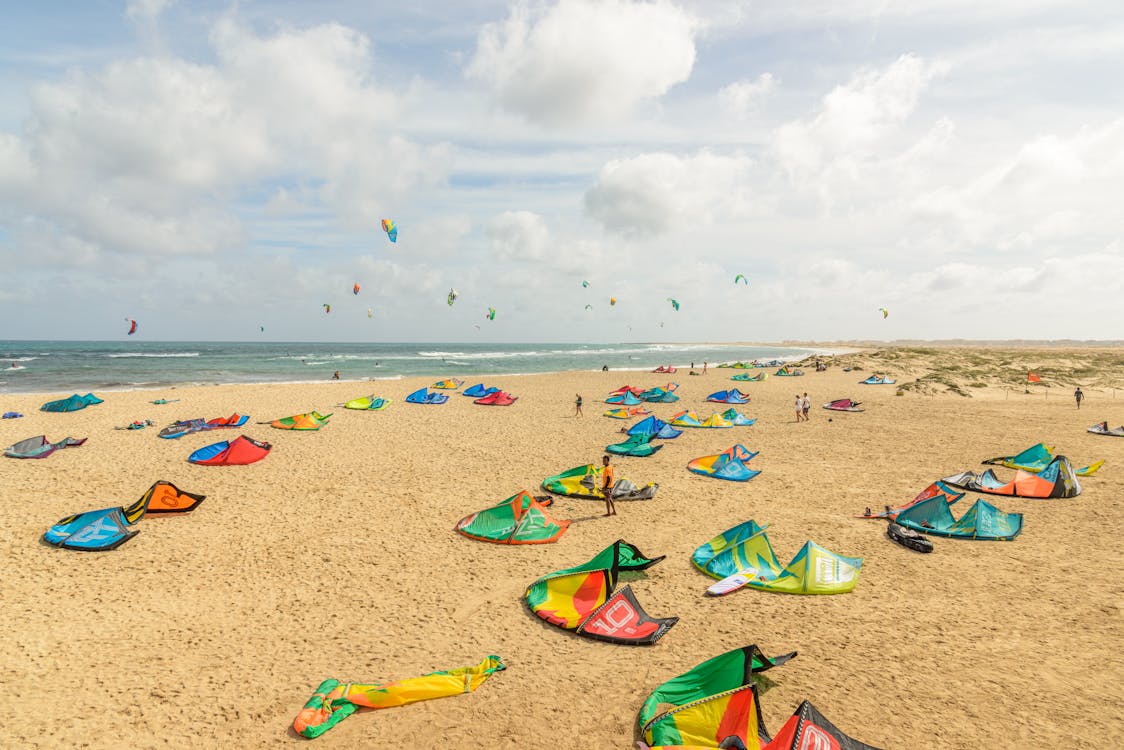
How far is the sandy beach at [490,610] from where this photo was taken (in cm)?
512

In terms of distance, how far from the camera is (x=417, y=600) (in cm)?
745

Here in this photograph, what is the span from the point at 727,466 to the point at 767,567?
5648 mm

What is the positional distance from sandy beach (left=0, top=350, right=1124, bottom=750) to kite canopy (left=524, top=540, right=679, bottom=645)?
194 millimetres

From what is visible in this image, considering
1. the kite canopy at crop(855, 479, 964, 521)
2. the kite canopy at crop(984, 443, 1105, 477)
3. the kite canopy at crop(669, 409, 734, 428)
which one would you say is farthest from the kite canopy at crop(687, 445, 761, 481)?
the kite canopy at crop(984, 443, 1105, 477)

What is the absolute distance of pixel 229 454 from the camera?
14.1m

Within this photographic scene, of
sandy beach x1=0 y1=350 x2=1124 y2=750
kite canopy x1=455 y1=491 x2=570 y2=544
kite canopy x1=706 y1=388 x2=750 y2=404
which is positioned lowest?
sandy beach x1=0 y1=350 x2=1124 y2=750

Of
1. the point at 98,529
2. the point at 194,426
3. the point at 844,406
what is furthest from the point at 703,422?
the point at 194,426

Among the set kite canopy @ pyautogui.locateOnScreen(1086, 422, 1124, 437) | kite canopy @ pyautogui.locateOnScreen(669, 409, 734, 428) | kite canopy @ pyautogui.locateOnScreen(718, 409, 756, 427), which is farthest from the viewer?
kite canopy @ pyautogui.locateOnScreen(718, 409, 756, 427)

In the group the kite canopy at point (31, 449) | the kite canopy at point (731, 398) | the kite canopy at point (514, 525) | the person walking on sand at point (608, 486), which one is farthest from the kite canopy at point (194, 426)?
the kite canopy at point (731, 398)

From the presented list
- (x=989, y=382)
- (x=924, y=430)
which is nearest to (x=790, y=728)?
(x=924, y=430)

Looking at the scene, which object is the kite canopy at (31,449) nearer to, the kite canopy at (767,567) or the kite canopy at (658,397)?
the kite canopy at (767,567)

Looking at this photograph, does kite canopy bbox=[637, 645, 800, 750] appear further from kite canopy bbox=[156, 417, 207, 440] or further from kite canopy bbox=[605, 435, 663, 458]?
kite canopy bbox=[156, 417, 207, 440]

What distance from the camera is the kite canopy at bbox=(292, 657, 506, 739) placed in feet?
16.2

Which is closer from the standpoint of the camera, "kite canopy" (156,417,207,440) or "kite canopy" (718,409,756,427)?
"kite canopy" (156,417,207,440)
